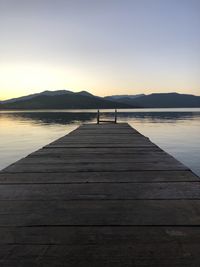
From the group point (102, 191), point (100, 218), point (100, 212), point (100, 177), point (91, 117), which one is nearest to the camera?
point (100, 218)

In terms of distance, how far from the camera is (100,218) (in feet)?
11.6

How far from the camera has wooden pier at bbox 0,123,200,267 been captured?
2.66 metres

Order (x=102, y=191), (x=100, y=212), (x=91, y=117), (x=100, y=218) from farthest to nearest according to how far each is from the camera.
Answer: (x=91, y=117) < (x=102, y=191) < (x=100, y=212) < (x=100, y=218)

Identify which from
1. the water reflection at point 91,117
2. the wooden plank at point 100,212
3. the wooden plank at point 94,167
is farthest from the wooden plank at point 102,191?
the water reflection at point 91,117

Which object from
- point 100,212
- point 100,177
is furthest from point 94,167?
point 100,212

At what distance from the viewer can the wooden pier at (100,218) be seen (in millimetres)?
2664

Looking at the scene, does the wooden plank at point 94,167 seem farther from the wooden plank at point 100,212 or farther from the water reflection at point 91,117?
the water reflection at point 91,117

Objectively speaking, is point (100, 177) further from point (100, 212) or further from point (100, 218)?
point (100, 218)

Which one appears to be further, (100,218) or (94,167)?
(94,167)

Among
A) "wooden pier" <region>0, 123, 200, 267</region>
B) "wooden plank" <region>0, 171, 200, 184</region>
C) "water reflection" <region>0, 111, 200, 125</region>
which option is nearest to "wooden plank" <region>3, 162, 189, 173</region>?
"wooden pier" <region>0, 123, 200, 267</region>

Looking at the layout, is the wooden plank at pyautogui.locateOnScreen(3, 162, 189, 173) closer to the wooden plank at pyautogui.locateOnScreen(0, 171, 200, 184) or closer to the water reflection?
the wooden plank at pyautogui.locateOnScreen(0, 171, 200, 184)

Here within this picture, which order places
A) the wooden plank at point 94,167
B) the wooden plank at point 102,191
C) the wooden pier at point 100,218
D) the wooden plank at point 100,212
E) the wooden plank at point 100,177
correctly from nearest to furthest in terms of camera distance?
1. the wooden pier at point 100,218
2. the wooden plank at point 100,212
3. the wooden plank at point 102,191
4. the wooden plank at point 100,177
5. the wooden plank at point 94,167

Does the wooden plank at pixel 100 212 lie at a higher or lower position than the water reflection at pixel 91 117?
higher

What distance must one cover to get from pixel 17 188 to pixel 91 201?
4.30ft
